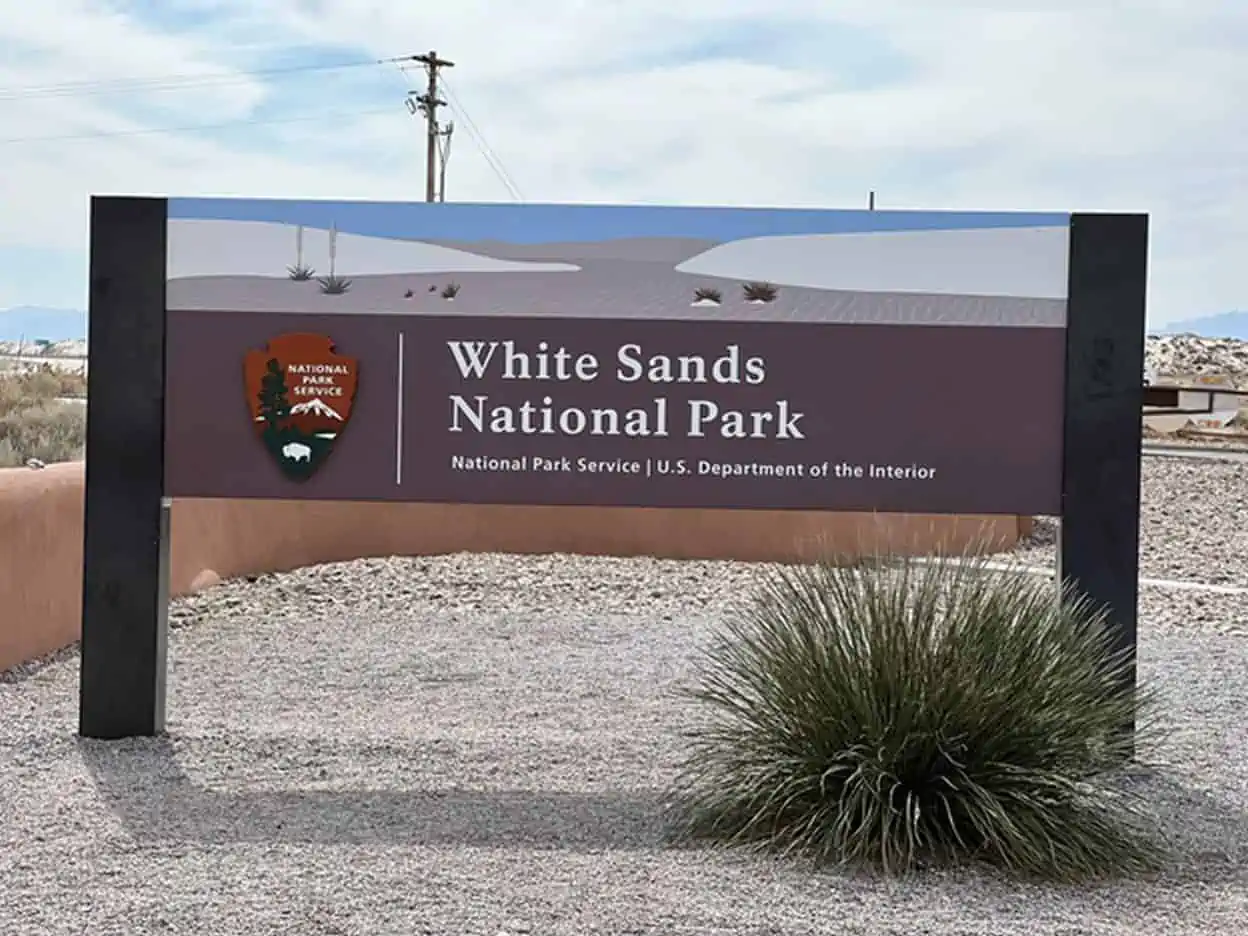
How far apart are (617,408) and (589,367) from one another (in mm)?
230

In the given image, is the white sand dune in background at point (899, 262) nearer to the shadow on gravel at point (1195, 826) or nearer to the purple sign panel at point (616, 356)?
the purple sign panel at point (616, 356)

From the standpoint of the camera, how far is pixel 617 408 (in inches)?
313

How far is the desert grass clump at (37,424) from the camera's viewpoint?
17.0 metres

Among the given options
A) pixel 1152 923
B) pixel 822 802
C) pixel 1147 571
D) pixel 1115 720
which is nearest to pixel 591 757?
pixel 822 802

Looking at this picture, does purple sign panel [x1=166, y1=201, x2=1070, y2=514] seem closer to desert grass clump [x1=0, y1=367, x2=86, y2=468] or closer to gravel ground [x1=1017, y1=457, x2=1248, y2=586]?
gravel ground [x1=1017, y1=457, x2=1248, y2=586]

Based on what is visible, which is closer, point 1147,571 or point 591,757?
point 591,757

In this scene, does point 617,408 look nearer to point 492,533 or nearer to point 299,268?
point 299,268

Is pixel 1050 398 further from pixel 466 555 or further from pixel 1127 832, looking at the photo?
pixel 466 555

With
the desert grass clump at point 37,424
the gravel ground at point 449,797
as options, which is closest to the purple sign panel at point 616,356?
the gravel ground at point 449,797

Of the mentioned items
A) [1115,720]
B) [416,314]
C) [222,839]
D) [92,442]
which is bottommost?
[222,839]

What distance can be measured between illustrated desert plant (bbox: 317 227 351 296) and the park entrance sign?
1 cm

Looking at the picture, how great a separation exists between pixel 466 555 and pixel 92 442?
706 centimetres

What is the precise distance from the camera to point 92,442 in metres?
7.98

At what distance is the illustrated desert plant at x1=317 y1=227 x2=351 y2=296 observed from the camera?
802 centimetres
